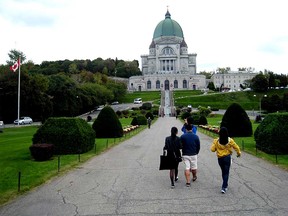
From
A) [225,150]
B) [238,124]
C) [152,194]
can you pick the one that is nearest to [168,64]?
[238,124]

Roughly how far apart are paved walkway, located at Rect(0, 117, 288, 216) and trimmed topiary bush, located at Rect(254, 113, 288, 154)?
3.77 m

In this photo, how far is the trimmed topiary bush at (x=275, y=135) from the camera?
58.5ft

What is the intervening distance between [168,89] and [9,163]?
126604mm

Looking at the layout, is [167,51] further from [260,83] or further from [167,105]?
[167,105]

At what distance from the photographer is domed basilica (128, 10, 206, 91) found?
143 meters

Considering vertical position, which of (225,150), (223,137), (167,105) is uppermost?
(223,137)

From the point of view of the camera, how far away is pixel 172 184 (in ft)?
34.6

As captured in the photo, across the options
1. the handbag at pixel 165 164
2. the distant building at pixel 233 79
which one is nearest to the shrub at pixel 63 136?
the handbag at pixel 165 164

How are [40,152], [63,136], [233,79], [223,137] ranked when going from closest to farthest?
[223,137]
[40,152]
[63,136]
[233,79]

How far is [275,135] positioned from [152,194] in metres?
10.5

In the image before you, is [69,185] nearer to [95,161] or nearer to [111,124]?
[95,161]

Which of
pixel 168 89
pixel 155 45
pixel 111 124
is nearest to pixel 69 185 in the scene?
pixel 111 124

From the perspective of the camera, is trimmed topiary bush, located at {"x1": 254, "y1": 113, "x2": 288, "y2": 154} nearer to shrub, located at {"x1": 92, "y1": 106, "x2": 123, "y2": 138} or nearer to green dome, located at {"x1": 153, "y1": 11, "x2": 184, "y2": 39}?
A: shrub, located at {"x1": 92, "y1": 106, "x2": 123, "y2": 138}

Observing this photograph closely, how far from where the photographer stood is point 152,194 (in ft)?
31.9
